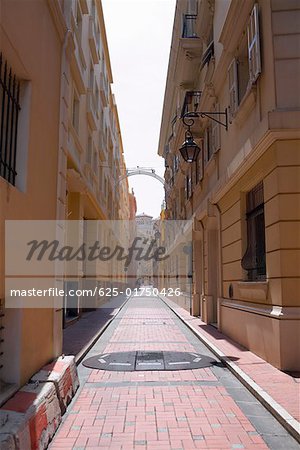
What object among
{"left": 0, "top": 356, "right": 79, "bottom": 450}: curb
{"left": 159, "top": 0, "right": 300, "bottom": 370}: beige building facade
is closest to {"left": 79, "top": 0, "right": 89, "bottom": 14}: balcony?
{"left": 159, "top": 0, "right": 300, "bottom": 370}: beige building facade

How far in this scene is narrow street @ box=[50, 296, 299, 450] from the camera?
4.25 metres

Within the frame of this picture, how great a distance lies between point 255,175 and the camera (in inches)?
324

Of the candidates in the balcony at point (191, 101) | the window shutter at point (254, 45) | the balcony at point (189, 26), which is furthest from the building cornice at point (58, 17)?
the balcony at point (189, 26)

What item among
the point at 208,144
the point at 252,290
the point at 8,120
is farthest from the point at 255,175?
the point at 208,144

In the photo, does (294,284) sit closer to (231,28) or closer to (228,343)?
(228,343)

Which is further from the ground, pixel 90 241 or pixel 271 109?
pixel 271 109

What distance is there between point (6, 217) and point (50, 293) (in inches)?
87.1

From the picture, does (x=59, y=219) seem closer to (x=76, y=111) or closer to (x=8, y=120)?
(x=8, y=120)

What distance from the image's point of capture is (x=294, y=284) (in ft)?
22.1

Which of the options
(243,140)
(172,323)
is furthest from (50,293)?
(172,323)

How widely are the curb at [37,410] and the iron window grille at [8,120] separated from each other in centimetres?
233

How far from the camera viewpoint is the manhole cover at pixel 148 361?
25.2 ft

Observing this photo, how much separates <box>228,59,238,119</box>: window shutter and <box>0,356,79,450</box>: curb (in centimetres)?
651

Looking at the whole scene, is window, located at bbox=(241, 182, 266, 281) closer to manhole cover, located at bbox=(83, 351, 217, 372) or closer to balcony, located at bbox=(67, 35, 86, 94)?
manhole cover, located at bbox=(83, 351, 217, 372)
